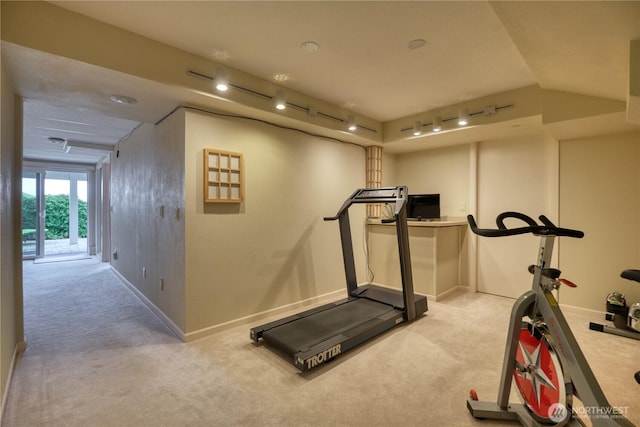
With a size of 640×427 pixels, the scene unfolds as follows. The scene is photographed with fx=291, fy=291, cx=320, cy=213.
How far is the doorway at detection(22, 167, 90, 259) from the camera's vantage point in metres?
6.92

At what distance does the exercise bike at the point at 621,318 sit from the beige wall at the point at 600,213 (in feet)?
0.99

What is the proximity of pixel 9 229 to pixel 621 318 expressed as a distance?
548cm

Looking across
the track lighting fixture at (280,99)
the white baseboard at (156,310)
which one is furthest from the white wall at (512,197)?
the white baseboard at (156,310)

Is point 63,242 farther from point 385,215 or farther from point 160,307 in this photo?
point 385,215

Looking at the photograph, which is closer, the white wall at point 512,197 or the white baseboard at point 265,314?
the white baseboard at point 265,314

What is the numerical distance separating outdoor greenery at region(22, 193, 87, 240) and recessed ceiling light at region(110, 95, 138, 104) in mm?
6595

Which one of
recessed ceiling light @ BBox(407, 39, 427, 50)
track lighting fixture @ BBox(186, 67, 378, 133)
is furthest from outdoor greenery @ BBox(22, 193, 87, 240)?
recessed ceiling light @ BBox(407, 39, 427, 50)

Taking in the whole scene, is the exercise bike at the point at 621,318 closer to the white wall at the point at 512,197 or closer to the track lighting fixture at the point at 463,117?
the white wall at the point at 512,197

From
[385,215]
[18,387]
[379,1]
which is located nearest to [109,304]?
[18,387]

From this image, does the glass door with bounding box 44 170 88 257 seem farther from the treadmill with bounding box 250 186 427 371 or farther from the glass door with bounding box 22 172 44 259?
the treadmill with bounding box 250 186 427 371

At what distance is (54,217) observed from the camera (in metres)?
7.64

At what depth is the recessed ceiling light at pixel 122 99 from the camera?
8.39 ft

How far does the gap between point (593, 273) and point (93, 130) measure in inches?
272

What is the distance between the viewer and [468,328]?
3029mm
